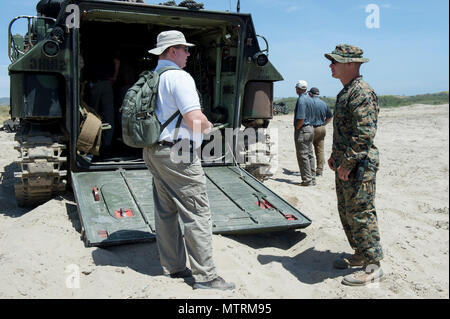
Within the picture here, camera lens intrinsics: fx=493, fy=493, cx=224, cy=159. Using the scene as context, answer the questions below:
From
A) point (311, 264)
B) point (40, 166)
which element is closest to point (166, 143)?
point (311, 264)

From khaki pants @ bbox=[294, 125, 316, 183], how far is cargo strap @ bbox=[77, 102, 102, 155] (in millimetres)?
4079

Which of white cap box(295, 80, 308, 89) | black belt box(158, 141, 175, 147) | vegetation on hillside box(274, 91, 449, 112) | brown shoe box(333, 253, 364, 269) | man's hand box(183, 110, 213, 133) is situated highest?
white cap box(295, 80, 308, 89)

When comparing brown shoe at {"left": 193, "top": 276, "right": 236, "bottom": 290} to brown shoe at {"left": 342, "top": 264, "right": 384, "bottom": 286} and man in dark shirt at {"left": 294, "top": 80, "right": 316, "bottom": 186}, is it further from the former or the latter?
man in dark shirt at {"left": 294, "top": 80, "right": 316, "bottom": 186}

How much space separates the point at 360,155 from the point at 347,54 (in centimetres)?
88

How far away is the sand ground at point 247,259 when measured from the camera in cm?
390

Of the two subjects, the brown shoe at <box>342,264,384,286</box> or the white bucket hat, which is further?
the brown shoe at <box>342,264,384,286</box>

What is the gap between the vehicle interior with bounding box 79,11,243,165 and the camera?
6496 millimetres

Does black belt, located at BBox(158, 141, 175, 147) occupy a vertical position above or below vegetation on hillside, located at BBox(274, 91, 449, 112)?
above

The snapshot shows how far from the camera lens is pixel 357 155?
3.98 m

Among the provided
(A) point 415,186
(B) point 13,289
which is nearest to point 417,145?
(A) point 415,186

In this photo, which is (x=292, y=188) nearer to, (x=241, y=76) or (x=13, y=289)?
(x=241, y=76)

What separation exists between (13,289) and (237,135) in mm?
3790

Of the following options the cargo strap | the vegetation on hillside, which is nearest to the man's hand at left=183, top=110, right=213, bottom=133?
the cargo strap

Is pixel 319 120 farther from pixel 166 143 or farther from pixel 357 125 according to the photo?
pixel 166 143
